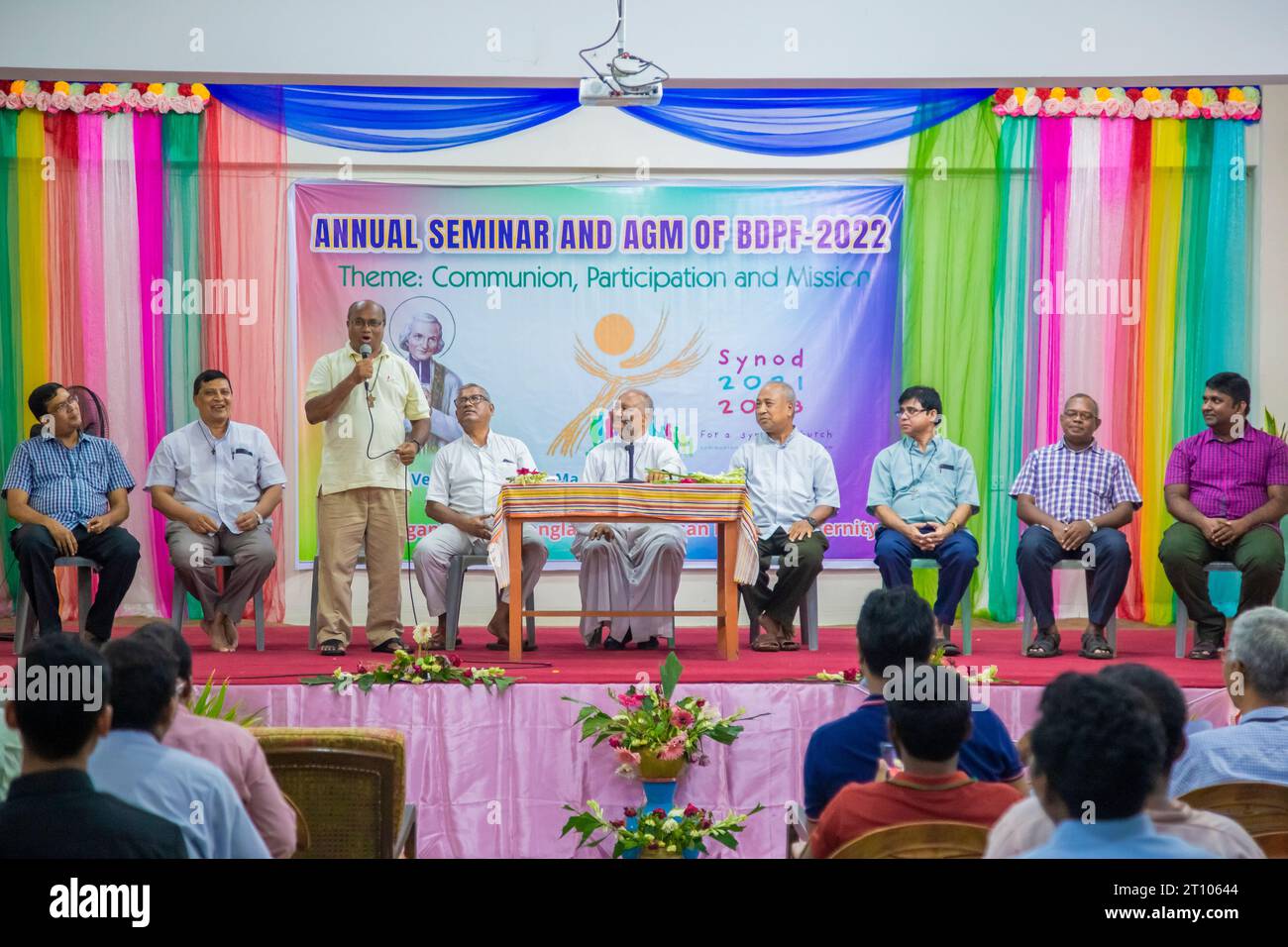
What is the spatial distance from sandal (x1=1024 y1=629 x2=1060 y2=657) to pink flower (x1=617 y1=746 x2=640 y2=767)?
1.95 m

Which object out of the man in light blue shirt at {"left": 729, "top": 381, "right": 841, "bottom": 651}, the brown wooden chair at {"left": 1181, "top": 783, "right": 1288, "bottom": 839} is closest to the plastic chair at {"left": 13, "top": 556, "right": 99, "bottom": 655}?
the man in light blue shirt at {"left": 729, "top": 381, "right": 841, "bottom": 651}

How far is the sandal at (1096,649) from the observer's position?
526cm

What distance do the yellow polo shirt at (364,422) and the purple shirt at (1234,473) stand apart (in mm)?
3285

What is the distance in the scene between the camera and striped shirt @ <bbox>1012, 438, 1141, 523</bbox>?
18.4ft

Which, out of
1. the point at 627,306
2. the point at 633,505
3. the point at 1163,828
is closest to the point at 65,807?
the point at 1163,828

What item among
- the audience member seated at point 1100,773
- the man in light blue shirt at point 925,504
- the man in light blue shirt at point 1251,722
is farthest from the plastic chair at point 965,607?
the audience member seated at point 1100,773

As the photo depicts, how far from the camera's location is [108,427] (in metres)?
6.71

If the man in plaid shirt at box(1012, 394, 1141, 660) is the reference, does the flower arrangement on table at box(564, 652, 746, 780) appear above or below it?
below

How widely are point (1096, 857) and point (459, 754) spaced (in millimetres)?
3051

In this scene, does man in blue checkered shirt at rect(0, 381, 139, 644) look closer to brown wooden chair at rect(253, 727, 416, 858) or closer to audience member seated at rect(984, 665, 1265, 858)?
brown wooden chair at rect(253, 727, 416, 858)

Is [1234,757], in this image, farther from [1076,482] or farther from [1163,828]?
[1076,482]

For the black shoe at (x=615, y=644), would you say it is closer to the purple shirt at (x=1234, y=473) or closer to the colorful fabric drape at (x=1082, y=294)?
the colorful fabric drape at (x=1082, y=294)
